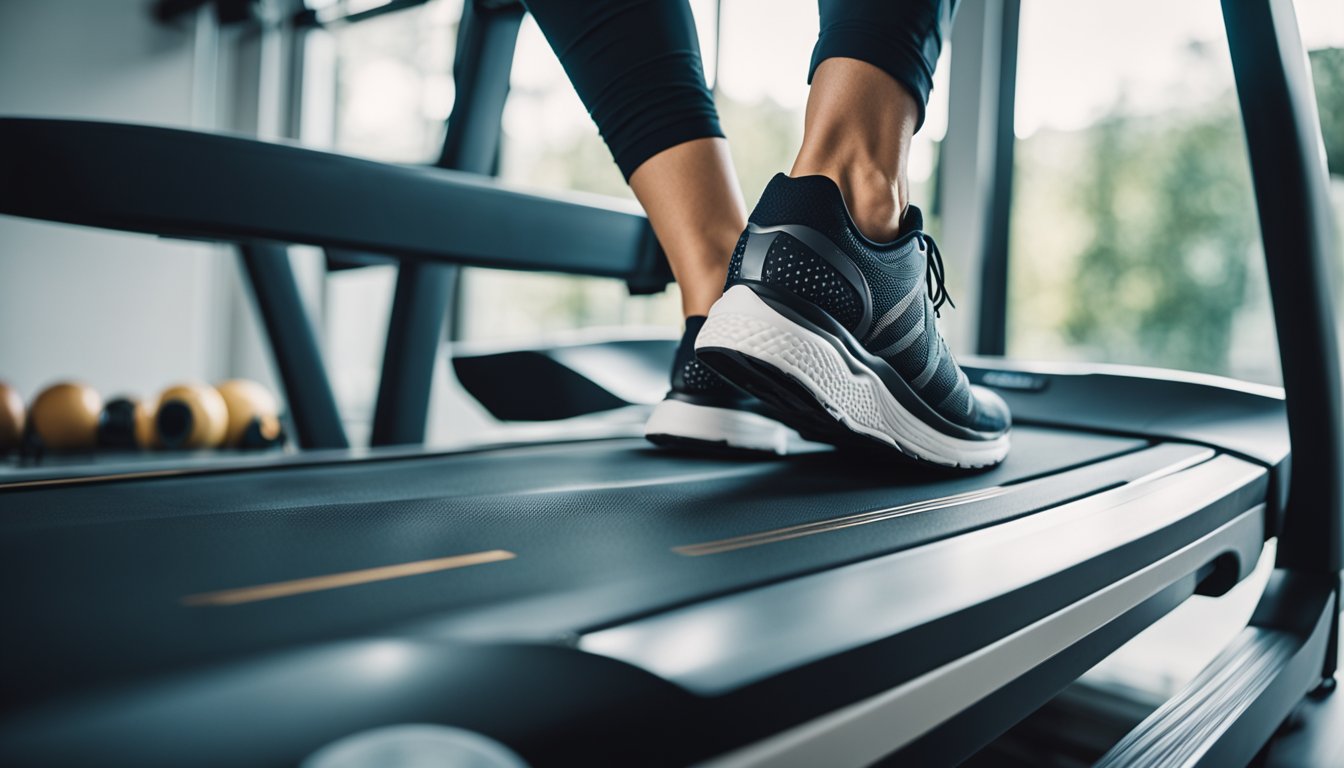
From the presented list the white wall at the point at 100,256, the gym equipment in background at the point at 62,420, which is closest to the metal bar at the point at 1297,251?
the gym equipment in background at the point at 62,420

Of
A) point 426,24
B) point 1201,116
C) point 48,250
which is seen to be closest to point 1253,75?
point 1201,116

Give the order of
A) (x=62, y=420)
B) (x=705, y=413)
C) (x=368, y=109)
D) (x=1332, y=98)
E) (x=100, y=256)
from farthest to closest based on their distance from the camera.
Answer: (x=368, y=109) → (x=100, y=256) → (x=62, y=420) → (x=1332, y=98) → (x=705, y=413)

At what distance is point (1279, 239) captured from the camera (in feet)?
3.83

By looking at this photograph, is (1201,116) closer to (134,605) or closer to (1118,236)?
(1118,236)

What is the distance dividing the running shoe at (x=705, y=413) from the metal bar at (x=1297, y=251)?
727mm

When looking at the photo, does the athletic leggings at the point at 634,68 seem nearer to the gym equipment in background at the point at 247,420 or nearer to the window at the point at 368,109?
the gym equipment in background at the point at 247,420

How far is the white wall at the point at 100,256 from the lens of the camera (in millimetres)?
4625

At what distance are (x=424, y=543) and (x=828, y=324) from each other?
0.40 meters

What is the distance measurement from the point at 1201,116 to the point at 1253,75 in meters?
2.61

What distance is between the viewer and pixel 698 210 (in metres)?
0.97

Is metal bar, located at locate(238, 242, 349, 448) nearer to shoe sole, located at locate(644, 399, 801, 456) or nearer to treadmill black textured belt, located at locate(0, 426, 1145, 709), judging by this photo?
treadmill black textured belt, located at locate(0, 426, 1145, 709)

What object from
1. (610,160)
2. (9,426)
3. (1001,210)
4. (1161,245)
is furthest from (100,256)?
(1161,245)

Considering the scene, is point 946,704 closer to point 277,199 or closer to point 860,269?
point 860,269

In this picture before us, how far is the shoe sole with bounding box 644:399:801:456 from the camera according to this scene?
39.7 inches
